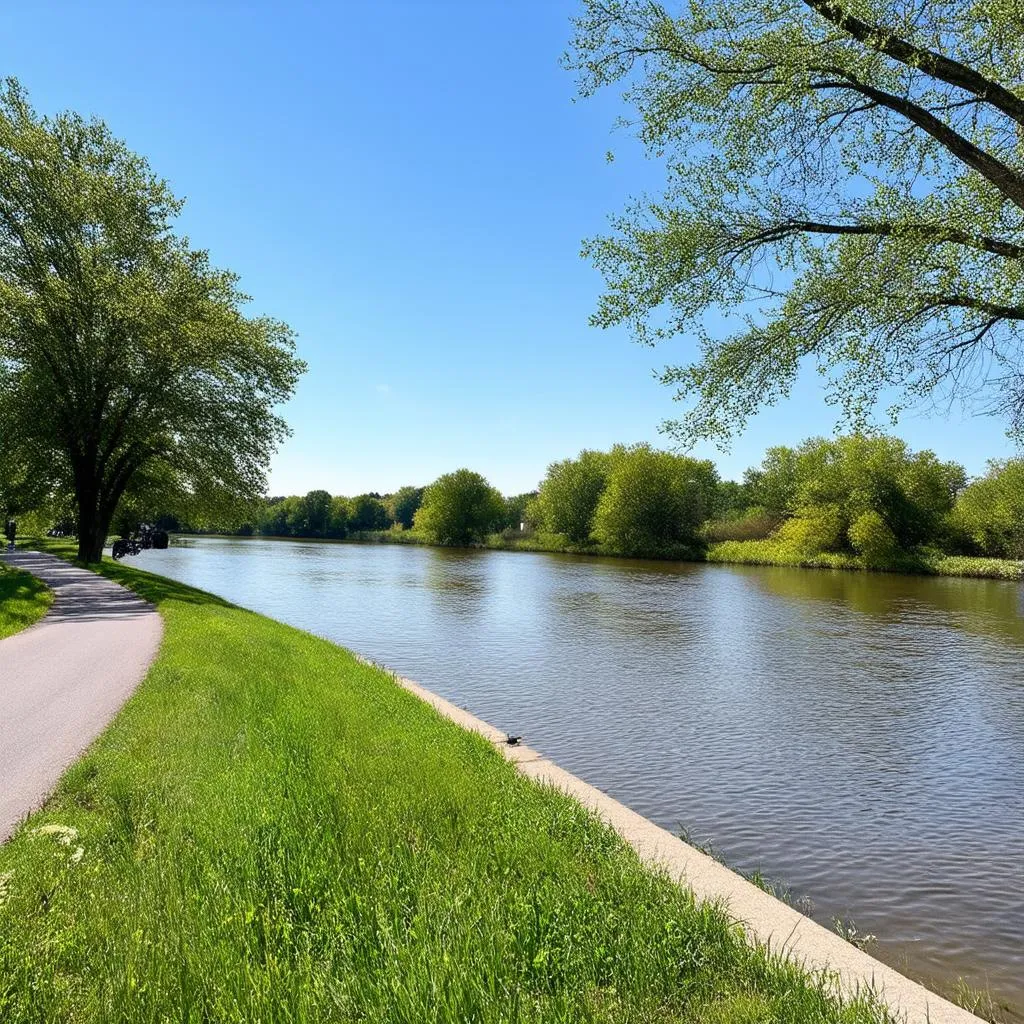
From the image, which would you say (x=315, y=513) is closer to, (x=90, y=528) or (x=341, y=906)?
(x=90, y=528)

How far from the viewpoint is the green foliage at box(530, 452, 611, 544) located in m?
98.6

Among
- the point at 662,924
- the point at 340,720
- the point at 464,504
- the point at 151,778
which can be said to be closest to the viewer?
the point at 662,924

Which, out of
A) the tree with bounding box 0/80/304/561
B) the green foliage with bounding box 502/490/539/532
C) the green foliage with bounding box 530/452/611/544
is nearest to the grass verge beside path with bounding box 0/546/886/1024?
the tree with bounding box 0/80/304/561

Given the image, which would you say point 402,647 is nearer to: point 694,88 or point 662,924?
point 694,88

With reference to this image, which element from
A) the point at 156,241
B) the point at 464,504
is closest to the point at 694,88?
the point at 156,241

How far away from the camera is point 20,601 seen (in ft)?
59.3

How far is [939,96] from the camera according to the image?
10938 mm

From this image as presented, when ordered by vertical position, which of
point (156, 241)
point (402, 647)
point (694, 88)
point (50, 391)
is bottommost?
point (402, 647)

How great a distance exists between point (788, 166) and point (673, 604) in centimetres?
2481

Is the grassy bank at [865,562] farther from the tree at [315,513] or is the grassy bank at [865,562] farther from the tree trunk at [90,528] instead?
the tree at [315,513]

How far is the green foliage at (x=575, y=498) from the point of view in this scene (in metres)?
98.6

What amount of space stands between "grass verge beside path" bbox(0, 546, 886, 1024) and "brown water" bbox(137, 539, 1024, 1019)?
277 centimetres

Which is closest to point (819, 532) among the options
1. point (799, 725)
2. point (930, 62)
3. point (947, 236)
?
point (799, 725)

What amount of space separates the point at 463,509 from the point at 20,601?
94953 millimetres
